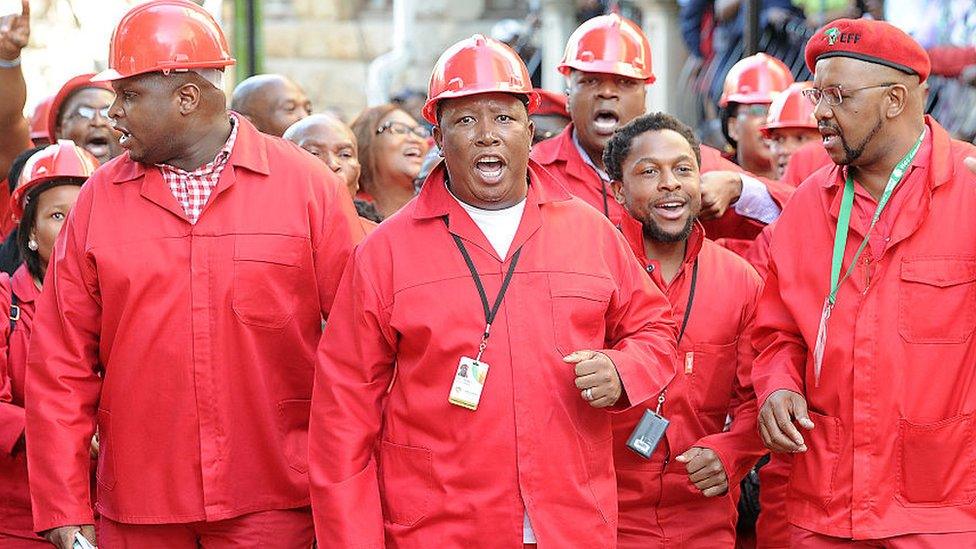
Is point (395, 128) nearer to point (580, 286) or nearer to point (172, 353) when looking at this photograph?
point (172, 353)

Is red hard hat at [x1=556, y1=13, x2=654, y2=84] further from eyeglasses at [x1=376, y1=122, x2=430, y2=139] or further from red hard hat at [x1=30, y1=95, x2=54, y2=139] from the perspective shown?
red hard hat at [x1=30, y1=95, x2=54, y2=139]

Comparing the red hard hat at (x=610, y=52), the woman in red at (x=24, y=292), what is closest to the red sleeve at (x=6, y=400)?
the woman in red at (x=24, y=292)

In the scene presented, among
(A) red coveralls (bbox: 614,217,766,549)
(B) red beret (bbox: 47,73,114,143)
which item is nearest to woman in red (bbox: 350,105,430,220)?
(B) red beret (bbox: 47,73,114,143)

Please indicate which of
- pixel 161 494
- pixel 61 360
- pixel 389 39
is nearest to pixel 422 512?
pixel 161 494

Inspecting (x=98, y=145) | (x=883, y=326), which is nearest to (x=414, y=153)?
(x=98, y=145)

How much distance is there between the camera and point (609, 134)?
737cm

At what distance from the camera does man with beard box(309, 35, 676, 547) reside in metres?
5.18

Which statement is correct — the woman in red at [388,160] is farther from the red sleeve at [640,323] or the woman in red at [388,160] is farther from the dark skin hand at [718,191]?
the red sleeve at [640,323]

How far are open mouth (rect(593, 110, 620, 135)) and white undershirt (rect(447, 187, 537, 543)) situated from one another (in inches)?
79.0

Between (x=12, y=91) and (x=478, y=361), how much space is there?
3361 mm

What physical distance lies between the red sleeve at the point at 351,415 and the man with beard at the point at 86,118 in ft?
11.2

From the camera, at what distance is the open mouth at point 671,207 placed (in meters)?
6.35

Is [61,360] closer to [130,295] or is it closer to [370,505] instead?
[130,295]

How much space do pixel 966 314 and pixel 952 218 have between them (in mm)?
304
